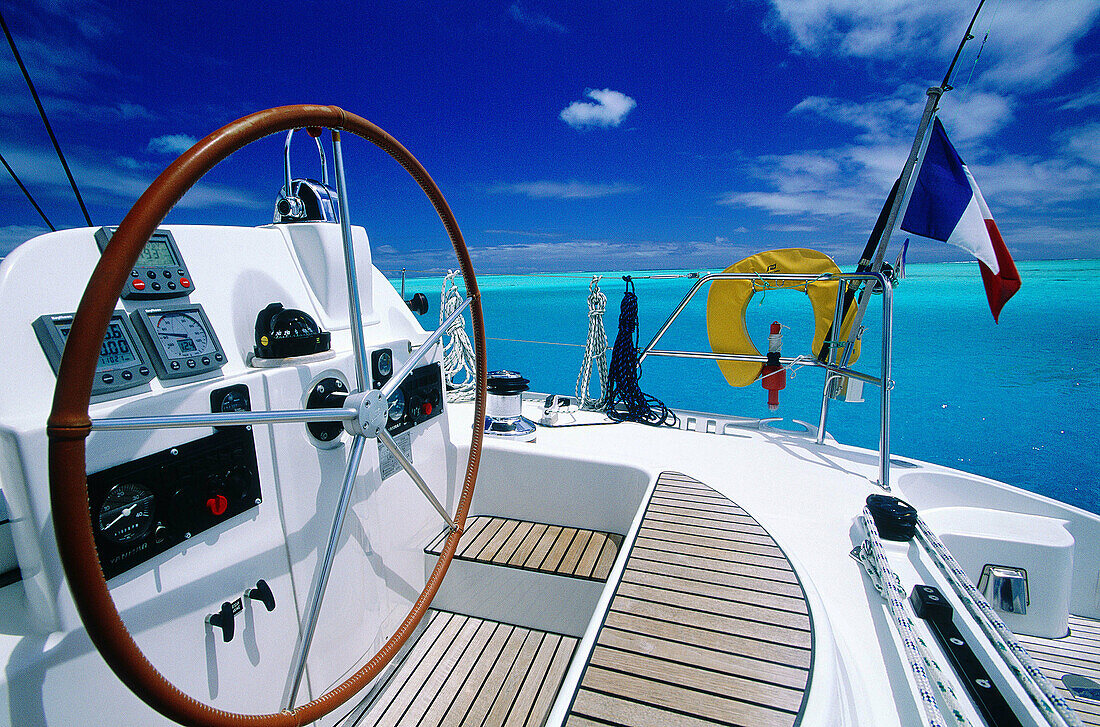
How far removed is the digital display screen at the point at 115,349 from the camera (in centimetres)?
74

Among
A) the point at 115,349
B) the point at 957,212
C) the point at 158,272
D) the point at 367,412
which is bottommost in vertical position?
the point at 367,412

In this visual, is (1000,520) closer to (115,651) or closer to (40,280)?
(115,651)

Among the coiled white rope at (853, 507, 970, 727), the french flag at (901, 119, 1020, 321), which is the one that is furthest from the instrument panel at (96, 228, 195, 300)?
the french flag at (901, 119, 1020, 321)

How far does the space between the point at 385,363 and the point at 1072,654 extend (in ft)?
7.85

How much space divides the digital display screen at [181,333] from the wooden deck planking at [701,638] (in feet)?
3.05

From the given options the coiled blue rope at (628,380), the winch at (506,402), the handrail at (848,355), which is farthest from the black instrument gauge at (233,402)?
the coiled blue rope at (628,380)

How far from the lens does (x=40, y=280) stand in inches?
29.2

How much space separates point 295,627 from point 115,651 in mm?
599

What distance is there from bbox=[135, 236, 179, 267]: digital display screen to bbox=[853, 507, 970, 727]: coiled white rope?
1.60m

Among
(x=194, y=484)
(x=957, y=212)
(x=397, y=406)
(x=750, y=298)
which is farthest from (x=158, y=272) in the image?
(x=750, y=298)

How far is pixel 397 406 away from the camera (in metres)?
1.38

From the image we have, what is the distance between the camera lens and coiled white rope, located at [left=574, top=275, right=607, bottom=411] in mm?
2715

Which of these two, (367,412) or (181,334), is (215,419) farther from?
(181,334)

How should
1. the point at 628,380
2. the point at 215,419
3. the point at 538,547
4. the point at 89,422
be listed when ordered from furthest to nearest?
the point at 628,380 < the point at 538,547 < the point at 215,419 < the point at 89,422
